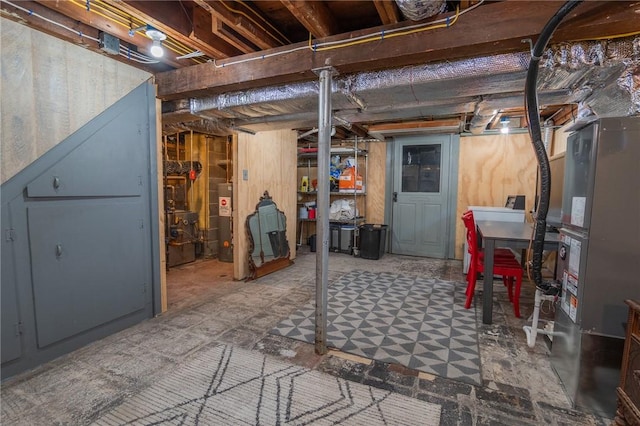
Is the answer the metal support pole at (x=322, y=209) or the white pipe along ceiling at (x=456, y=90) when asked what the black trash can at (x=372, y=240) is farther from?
the metal support pole at (x=322, y=209)

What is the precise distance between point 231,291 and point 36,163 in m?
2.21

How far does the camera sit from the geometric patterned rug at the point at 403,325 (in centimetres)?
222

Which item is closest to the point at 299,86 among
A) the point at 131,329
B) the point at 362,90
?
the point at 362,90

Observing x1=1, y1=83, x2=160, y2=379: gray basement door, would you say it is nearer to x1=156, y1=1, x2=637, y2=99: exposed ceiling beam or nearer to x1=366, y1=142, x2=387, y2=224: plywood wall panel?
x1=156, y1=1, x2=637, y2=99: exposed ceiling beam

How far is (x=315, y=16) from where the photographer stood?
1979 millimetres

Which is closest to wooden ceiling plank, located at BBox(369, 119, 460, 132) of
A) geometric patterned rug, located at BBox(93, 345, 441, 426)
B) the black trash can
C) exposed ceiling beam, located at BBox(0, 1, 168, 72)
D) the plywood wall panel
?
the plywood wall panel

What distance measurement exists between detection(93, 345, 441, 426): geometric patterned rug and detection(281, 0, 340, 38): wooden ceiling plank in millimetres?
2321

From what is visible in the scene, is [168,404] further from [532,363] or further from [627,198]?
[627,198]

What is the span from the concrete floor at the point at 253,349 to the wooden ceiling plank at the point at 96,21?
7.80 ft

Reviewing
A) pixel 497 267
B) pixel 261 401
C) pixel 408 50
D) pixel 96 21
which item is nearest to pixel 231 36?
pixel 96 21

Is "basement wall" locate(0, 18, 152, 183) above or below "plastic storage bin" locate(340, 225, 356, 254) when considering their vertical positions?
above

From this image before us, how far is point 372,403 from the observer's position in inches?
68.9

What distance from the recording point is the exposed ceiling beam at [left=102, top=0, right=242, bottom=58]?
1.94m

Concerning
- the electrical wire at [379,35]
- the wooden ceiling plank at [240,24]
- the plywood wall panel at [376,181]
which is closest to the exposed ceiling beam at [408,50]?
the electrical wire at [379,35]
